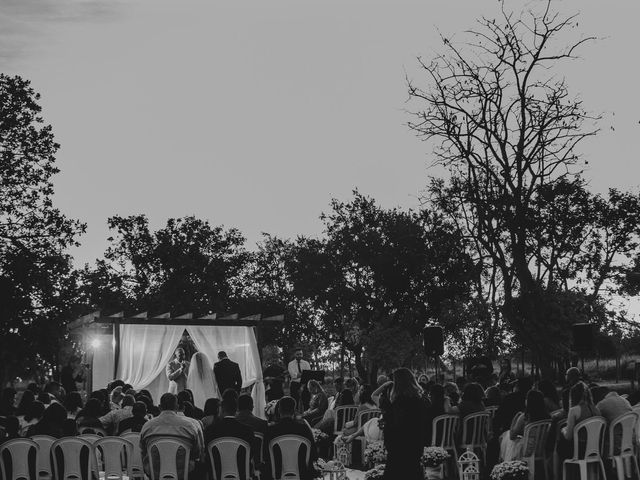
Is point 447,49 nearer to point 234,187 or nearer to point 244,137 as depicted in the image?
point 244,137

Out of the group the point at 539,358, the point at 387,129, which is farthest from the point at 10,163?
the point at 539,358

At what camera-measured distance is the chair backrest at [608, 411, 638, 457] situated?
9.14 m

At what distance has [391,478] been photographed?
7727 millimetres

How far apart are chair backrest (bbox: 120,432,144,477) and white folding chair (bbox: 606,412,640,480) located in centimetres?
488

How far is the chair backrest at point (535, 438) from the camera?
9475mm

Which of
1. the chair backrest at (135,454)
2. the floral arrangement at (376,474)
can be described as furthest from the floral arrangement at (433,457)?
the chair backrest at (135,454)

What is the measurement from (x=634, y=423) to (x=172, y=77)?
13.9 m

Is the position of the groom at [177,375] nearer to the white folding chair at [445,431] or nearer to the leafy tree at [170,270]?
the white folding chair at [445,431]

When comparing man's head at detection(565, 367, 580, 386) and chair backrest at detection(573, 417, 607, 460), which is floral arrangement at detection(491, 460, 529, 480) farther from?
man's head at detection(565, 367, 580, 386)

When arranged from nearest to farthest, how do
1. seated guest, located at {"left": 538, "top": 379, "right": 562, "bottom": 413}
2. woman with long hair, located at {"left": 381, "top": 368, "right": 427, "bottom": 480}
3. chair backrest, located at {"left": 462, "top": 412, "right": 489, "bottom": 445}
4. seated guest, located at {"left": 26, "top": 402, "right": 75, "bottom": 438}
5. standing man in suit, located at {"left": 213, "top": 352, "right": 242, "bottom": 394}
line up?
woman with long hair, located at {"left": 381, "top": 368, "right": 427, "bottom": 480}
seated guest, located at {"left": 26, "top": 402, "right": 75, "bottom": 438}
seated guest, located at {"left": 538, "top": 379, "right": 562, "bottom": 413}
chair backrest, located at {"left": 462, "top": 412, "right": 489, "bottom": 445}
standing man in suit, located at {"left": 213, "top": 352, "right": 242, "bottom": 394}

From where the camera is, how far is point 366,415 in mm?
12398

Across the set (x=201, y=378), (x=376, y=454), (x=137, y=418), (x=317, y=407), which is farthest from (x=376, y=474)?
(x=201, y=378)

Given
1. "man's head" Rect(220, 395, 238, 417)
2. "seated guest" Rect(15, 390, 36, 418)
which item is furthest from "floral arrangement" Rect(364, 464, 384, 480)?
"seated guest" Rect(15, 390, 36, 418)

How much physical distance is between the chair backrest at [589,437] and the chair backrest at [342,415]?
489cm
